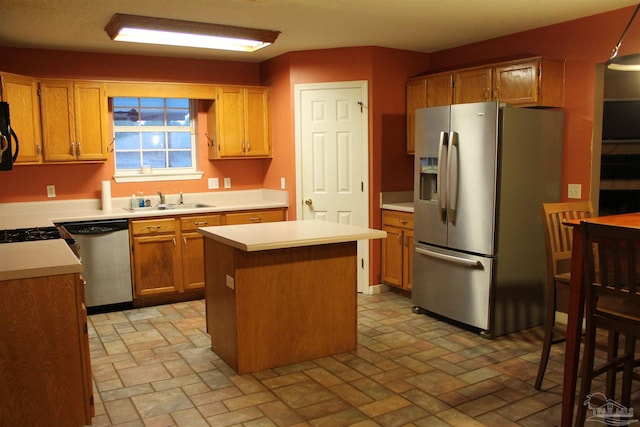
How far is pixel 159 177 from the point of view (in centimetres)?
558

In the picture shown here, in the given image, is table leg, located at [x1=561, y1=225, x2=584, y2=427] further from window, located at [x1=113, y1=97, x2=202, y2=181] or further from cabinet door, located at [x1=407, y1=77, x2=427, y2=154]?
window, located at [x1=113, y1=97, x2=202, y2=181]

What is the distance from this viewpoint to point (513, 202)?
3980 mm

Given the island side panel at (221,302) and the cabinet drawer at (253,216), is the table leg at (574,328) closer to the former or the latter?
the island side panel at (221,302)

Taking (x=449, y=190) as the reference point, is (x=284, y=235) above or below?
below

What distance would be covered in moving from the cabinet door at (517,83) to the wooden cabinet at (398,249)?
131 centimetres

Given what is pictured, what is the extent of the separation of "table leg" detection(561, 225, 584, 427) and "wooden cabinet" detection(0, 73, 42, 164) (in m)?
4.34

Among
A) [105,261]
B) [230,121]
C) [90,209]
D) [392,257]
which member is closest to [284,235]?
[392,257]

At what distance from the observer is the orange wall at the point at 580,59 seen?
12.9ft

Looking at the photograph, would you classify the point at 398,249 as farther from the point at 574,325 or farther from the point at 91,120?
the point at 91,120

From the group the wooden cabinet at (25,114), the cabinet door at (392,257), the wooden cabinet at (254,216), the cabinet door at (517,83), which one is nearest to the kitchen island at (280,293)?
the cabinet door at (392,257)

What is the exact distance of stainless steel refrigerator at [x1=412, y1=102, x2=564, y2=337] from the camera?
12.8 ft

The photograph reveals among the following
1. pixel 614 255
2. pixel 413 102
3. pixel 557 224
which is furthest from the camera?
pixel 413 102

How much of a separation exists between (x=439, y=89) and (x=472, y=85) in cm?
39

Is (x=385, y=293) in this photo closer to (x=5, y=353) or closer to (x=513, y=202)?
(x=513, y=202)
